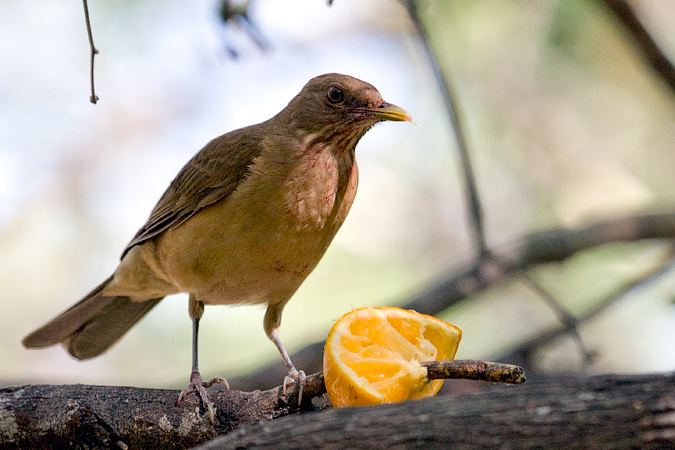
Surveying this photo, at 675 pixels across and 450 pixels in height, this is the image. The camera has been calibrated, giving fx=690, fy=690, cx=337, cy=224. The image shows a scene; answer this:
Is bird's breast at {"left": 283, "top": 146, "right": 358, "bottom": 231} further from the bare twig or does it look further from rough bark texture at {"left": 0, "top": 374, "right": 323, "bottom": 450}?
the bare twig

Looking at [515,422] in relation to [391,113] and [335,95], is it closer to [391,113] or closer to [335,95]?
[391,113]

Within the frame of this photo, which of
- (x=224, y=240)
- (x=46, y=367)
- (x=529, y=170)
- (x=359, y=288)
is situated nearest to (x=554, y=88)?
(x=529, y=170)

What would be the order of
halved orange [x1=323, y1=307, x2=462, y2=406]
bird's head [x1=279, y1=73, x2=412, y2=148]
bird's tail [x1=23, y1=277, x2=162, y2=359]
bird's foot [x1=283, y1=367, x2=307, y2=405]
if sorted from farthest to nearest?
bird's tail [x1=23, y1=277, x2=162, y2=359], bird's head [x1=279, y1=73, x2=412, y2=148], bird's foot [x1=283, y1=367, x2=307, y2=405], halved orange [x1=323, y1=307, x2=462, y2=406]

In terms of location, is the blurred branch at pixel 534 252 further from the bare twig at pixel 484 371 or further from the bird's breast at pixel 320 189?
the bare twig at pixel 484 371

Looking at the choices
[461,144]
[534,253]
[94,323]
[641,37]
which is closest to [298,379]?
[94,323]

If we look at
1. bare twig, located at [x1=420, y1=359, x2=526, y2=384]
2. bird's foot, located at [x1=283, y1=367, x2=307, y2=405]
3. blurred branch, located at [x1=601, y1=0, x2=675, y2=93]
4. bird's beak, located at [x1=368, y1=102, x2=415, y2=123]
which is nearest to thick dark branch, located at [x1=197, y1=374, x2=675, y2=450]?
bare twig, located at [x1=420, y1=359, x2=526, y2=384]

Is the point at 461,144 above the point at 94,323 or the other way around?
above

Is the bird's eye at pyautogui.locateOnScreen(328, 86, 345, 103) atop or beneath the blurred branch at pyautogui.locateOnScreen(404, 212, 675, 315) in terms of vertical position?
atop
